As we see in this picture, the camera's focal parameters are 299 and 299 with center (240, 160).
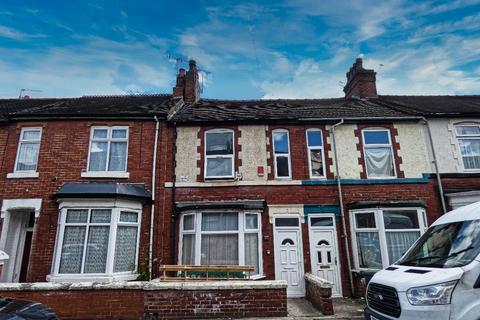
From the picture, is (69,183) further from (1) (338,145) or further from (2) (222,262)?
(1) (338,145)

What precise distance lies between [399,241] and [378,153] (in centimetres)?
332

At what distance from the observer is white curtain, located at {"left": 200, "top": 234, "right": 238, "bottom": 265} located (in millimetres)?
10188

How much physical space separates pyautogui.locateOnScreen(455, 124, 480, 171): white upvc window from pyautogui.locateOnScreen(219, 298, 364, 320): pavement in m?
6.92

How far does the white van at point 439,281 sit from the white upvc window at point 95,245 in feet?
25.2

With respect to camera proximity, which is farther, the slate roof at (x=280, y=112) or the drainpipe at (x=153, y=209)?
the slate roof at (x=280, y=112)

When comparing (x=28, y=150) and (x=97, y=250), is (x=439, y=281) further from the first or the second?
(x=28, y=150)

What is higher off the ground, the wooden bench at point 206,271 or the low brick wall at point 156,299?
the wooden bench at point 206,271

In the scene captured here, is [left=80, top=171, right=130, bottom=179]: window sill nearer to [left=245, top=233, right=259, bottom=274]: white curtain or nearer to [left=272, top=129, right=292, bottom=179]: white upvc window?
[left=245, top=233, right=259, bottom=274]: white curtain

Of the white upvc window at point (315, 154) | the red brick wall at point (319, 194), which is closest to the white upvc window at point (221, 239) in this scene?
the red brick wall at point (319, 194)

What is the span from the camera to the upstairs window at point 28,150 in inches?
437

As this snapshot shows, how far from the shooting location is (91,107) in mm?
12977

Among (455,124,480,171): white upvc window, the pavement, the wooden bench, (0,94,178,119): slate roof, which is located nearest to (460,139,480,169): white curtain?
(455,124,480,171): white upvc window

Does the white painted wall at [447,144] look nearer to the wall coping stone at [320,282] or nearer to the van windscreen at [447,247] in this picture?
the wall coping stone at [320,282]

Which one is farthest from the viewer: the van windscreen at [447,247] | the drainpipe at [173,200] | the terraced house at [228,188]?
the drainpipe at [173,200]
